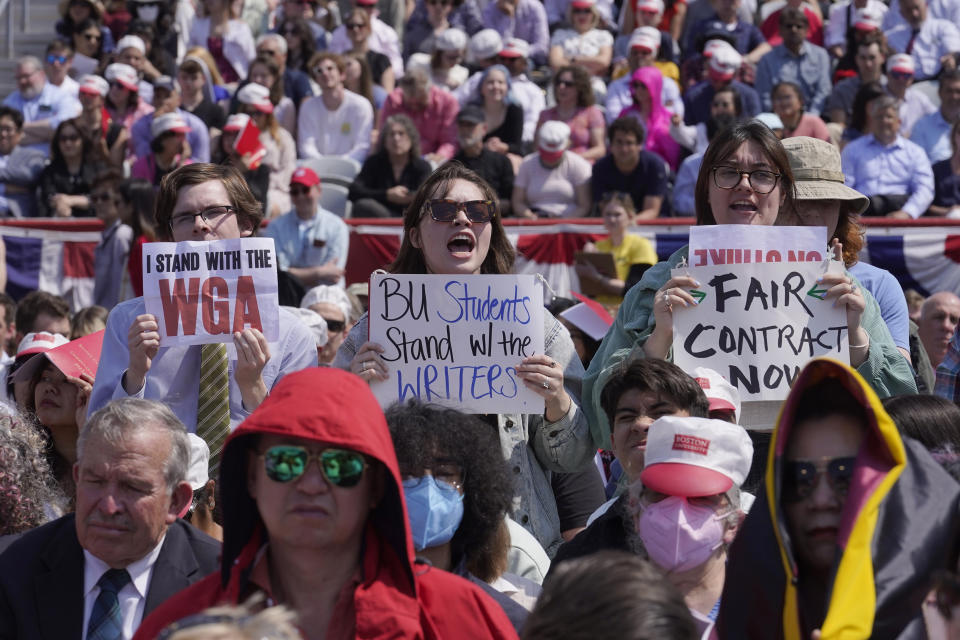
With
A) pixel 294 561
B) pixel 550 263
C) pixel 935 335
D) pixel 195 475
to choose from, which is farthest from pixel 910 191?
pixel 294 561

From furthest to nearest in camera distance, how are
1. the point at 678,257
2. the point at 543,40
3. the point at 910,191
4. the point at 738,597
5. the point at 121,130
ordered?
the point at 543,40
the point at 121,130
the point at 910,191
the point at 678,257
the point at 738,597

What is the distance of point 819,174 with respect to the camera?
5.46m

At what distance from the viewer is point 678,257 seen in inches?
207

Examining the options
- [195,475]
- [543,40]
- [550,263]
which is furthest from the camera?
[543,40]

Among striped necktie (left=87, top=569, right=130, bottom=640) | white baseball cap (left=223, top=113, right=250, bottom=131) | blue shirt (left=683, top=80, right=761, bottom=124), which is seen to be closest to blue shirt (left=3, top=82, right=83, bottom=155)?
white baseball cap (left=223, top=113, right=250, bottom=131)

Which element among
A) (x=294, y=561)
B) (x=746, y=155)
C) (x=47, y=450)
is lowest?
(x=47, y=450)

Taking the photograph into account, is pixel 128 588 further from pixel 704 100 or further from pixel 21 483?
pixel 704 100

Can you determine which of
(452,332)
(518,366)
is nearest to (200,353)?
(452,332)

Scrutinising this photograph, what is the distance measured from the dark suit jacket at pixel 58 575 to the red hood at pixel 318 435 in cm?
71

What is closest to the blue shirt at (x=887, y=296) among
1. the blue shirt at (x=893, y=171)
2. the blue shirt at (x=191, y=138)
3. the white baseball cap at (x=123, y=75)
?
the blue shirt at (x=893, y=171)

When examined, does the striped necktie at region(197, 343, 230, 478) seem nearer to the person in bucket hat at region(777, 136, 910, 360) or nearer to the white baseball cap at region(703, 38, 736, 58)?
the person in bucket hat at region(777, 136, 910, 360)

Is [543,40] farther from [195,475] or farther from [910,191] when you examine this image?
[195,475]

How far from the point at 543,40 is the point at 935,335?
945cm

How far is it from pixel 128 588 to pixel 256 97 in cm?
1062
